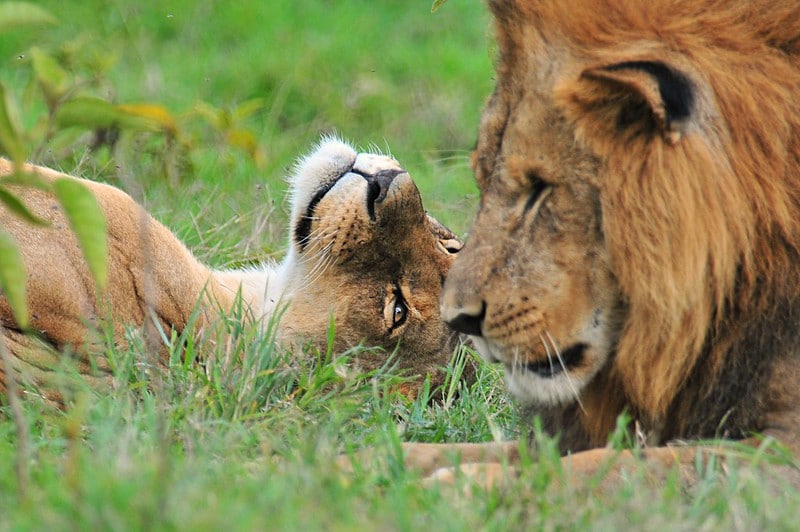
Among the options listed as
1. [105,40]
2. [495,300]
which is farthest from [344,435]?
[105,40]

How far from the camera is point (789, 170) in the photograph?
8.97ft

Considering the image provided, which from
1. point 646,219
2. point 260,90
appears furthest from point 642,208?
point 260,90

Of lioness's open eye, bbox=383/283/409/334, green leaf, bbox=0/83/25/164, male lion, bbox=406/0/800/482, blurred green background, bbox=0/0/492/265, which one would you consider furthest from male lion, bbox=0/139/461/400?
green leaf, bbox=0/83/25/164

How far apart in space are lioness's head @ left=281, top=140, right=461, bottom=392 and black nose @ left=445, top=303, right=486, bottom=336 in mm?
1096

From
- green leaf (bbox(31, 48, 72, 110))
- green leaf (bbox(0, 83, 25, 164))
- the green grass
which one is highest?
green leaf (bbox(31, 48, 72, 110))

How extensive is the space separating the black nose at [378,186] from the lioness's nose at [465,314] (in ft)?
3.52

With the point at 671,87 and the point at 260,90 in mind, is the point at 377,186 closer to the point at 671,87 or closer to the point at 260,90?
the point at 671,87

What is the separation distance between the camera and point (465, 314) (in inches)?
114

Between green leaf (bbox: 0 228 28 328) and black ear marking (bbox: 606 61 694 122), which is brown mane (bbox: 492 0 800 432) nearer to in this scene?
black ear marking (bbox: 606 61 694 122)

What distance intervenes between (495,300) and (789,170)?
2.34ft

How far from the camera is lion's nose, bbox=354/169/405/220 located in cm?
398

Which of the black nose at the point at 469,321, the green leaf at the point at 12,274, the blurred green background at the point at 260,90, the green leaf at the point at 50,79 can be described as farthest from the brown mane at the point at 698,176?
the blurred green background at the point at 260,90

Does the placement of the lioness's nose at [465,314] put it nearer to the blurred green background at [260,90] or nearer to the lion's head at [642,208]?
the lion's head at [642,208]

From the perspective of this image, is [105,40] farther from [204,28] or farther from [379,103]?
[379,103]
